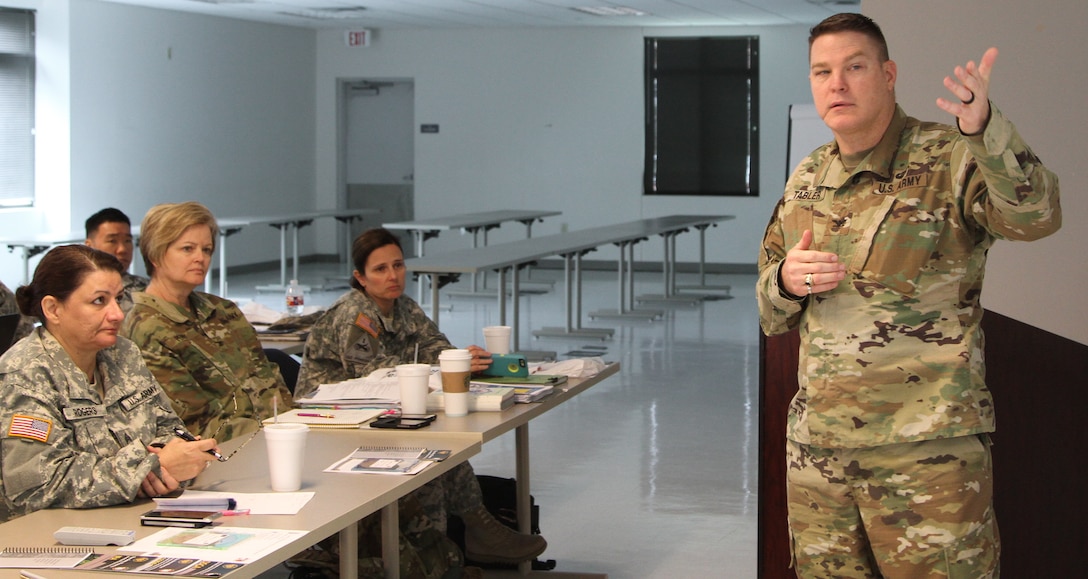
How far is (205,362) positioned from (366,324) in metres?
0.60

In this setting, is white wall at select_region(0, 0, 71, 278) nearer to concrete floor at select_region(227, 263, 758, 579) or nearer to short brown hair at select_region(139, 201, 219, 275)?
concrete floor at select_region(227, 263, 758, 579)

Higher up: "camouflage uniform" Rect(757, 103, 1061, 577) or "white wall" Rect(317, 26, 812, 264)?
"white wall" Rect(317, 26, 812, 264)

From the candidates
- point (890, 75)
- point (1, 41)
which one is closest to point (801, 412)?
point (890, 75)

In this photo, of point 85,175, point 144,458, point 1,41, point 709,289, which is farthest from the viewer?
point 709,289

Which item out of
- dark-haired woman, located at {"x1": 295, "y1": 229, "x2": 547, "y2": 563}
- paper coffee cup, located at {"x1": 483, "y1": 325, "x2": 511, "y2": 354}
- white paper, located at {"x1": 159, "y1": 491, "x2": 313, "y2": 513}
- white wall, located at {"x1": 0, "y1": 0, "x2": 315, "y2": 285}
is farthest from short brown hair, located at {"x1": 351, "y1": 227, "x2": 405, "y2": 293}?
white wall, located at {"x1": 0, "y1": 0, "x2": 315, "y2": 285}

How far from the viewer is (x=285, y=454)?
7.72ft

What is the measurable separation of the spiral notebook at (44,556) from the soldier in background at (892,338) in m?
1.22

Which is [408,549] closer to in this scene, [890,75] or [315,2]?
[890,75]

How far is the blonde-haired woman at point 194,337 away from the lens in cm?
330

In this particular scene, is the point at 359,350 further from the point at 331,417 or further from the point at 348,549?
the point at 348,549

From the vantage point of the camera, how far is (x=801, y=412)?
218 cm

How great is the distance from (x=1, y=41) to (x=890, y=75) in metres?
10.0

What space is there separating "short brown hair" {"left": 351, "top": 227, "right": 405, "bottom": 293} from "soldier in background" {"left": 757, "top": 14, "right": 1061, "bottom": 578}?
6.71 ft

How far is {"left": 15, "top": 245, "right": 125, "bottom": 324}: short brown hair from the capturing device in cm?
250
